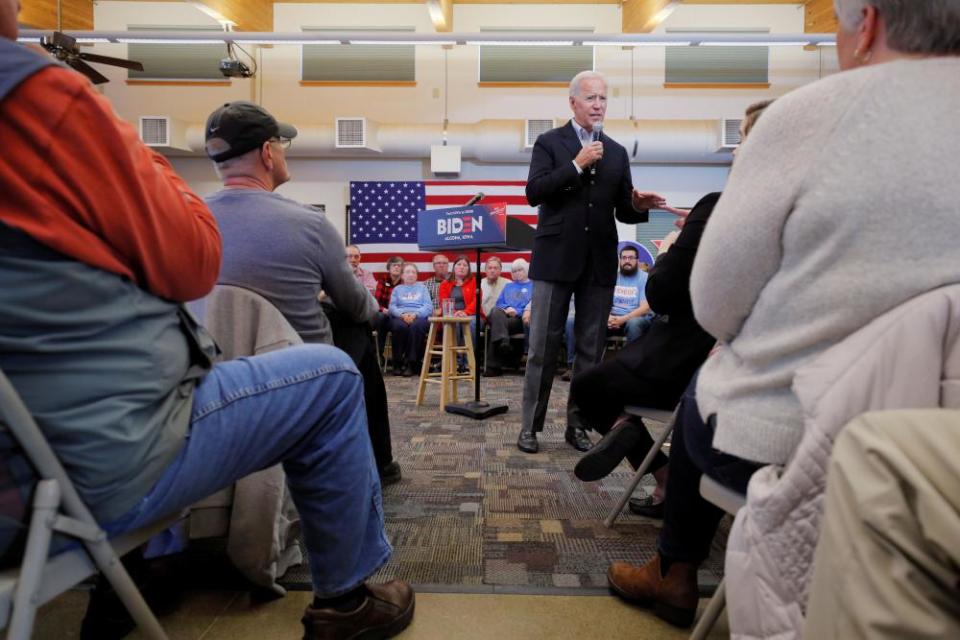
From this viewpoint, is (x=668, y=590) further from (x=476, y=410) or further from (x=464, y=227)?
(x=464, y=227)

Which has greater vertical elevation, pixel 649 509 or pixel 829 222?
pixel 829 222

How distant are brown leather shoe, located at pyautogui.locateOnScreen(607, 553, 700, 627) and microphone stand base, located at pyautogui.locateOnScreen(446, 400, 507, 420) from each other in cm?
213

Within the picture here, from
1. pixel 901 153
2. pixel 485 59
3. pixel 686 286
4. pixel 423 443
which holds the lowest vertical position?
pixel 423 443

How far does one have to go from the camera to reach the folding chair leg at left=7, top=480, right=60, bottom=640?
0.62 m

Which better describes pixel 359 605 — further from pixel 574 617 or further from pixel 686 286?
pixel 686 286

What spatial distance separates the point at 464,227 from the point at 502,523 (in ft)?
6.70

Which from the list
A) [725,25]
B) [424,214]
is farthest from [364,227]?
[725,25]

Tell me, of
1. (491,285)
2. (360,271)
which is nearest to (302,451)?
(491,285)

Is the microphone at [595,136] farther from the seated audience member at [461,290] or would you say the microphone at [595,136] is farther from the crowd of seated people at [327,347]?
the seated audience member at [461,290]

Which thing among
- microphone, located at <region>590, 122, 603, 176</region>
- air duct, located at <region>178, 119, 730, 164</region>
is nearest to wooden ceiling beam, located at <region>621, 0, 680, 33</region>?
air duct, located at <region>178, 119, 730, 164</region>

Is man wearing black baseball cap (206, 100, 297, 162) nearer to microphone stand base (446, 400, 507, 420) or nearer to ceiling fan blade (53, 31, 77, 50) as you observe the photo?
microphone stand base (446, 400, 507, 420)

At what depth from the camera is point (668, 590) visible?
4.17 ft

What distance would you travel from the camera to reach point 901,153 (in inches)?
27.4

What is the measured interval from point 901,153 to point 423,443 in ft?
7.99
